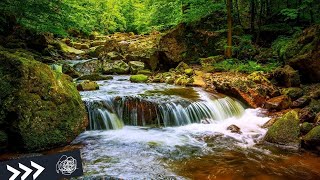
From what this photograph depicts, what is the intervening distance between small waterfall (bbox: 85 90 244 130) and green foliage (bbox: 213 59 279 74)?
4.12 metres

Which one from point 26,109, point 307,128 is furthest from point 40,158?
point 307,128

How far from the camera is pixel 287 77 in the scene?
1099 cm

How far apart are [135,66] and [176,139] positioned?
892 cm

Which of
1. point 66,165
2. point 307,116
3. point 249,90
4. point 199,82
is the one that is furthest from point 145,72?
point 66,165

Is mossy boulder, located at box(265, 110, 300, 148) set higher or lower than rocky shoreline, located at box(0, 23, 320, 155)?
lower

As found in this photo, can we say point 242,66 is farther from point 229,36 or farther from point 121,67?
point 121,67

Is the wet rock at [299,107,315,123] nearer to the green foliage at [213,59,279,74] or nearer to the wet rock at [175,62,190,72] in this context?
the green foliage at [213,59,279,74]

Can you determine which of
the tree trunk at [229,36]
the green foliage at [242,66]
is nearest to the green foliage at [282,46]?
the green foliage at [242,66]

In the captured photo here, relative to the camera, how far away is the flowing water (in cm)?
556

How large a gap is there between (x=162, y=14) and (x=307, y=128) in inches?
800

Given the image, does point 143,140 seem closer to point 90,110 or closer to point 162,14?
point 90,110

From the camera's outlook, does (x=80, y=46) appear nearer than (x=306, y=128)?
No

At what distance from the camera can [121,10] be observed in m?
46.1

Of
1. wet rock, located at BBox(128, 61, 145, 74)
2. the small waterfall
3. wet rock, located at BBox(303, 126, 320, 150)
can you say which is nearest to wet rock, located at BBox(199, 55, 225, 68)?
wet rock, located at BBox(128, 61, 145, 74)
